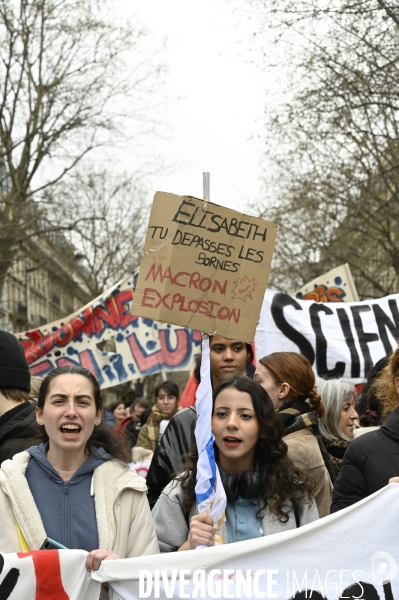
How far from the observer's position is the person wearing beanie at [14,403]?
4.38 metres

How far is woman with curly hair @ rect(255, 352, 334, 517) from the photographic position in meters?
4.71

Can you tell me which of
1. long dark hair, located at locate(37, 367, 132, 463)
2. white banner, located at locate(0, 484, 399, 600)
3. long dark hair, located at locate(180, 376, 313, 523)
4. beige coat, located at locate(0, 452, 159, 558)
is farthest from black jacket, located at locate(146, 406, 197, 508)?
white banner, located at locate(0, 484, 399, 600)

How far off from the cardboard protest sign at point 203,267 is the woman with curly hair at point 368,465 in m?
0.62

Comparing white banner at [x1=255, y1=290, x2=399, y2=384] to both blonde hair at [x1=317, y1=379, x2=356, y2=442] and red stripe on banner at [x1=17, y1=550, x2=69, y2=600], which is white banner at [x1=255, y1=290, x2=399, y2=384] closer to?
blonde hair at [x1=317, y1=379, x2=356, y2=442]

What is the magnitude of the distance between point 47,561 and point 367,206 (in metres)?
19.7

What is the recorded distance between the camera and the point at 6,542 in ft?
12.0

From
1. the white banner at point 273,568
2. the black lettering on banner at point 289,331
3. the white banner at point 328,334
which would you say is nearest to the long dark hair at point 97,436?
the white banner at point 273,568

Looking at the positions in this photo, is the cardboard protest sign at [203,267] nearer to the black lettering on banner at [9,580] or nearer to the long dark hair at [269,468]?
the long dark hair at [269,468]

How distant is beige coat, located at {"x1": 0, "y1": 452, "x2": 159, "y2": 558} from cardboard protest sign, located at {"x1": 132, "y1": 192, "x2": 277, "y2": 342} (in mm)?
639

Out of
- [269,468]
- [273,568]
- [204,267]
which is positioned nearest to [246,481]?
[269,468]

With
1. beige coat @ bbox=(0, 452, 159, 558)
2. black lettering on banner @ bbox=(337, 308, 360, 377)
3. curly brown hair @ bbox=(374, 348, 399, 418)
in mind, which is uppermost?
black lettering on banner @ bbox=(337, 308, 360, 377)

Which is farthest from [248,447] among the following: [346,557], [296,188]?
[296,188]

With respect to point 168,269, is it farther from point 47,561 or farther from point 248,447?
point 47,561

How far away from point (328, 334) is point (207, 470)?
471 cm
